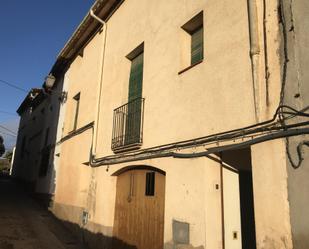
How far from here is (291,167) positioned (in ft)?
11.6

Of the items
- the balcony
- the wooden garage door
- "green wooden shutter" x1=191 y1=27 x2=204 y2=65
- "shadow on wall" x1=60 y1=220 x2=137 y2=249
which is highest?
"green wooden shutter" x1=191 y1=27 x2=204 y2=65

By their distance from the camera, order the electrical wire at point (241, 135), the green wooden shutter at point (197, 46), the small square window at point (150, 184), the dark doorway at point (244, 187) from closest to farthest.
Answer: the electrical wire at point (241, 135) < the dark doorway at point (244, 187) < the green wooden shutter at point (197, 46) < the small square window at point (150, 184)

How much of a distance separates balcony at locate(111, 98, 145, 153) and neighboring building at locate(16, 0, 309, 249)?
1.3 inches

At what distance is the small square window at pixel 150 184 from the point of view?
6368 millimetres

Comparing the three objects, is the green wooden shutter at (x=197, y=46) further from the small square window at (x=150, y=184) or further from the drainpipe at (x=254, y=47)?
the small square window at (x=150, y=184)

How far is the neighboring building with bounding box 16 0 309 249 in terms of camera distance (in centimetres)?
372

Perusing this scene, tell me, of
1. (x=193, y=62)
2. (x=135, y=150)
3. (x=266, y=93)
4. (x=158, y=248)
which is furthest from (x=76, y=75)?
(x=266, y=93)

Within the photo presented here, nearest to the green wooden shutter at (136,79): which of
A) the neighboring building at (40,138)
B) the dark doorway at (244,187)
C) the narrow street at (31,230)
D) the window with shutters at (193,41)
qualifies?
the window with shutters at (193,41)

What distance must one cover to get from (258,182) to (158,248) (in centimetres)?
274

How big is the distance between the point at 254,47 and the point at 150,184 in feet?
11.6

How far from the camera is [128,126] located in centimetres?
733

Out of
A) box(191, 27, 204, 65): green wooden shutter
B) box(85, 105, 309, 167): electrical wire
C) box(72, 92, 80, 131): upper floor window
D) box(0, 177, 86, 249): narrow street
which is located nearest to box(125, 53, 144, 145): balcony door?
box(85, 105, 309, 167): electrical wire

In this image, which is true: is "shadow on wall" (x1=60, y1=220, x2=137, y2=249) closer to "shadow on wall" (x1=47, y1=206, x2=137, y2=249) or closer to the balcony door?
"shadow on wall" (x1=47, y1=206, x2=137, y2=249)

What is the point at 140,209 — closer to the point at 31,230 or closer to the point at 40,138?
the point at 31,230
